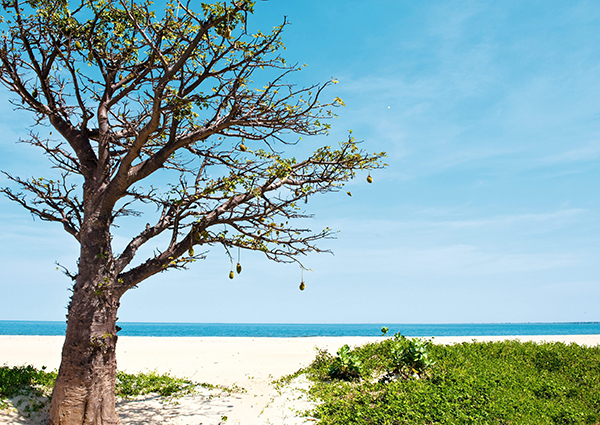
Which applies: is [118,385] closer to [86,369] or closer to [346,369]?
[86,369]

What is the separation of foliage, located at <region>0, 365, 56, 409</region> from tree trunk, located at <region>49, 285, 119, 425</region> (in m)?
1.69

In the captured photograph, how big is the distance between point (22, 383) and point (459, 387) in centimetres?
948

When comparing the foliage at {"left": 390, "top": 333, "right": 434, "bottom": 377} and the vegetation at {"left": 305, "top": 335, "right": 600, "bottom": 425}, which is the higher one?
the foliage at {"left": 390, "top": 333, "right": 434, "bottom": 377}

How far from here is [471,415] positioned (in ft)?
23.3

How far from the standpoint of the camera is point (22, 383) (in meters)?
9.30

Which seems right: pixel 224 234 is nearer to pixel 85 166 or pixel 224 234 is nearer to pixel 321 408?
pixel 85 166

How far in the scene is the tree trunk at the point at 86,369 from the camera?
703 centimetres

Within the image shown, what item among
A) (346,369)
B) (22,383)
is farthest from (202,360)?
(346,369)

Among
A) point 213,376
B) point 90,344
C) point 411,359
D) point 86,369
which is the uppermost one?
point 90,344

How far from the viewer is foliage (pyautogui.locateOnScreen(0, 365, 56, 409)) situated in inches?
332

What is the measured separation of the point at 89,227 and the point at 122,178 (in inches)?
42.7

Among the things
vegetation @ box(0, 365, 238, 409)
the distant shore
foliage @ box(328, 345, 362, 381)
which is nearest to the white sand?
the distant shore

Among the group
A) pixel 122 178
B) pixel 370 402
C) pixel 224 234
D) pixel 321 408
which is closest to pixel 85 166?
pixel 122 178

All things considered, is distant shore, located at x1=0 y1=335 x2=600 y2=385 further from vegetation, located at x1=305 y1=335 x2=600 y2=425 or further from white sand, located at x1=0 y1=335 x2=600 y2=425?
vegetation, located at x1=305 y1=335 x2=600 y2=425
